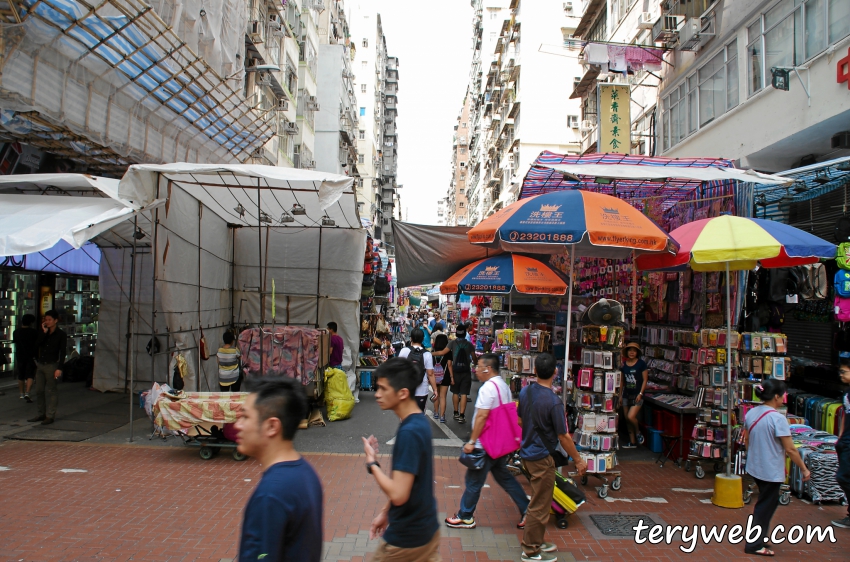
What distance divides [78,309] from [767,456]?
15832 mm

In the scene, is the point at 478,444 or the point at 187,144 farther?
the point at 187,144

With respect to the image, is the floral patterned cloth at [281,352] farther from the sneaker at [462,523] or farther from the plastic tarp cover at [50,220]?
the sneaker at [462,523]

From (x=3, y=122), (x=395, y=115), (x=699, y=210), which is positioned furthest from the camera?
(x=395, y=115)

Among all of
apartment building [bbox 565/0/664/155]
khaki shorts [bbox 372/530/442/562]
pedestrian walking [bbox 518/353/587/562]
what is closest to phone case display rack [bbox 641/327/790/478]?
pedestrian walking [bbox 518/353/587/562]

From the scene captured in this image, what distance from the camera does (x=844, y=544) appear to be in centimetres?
535

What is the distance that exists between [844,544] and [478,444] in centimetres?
363

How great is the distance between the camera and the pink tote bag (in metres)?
5.32

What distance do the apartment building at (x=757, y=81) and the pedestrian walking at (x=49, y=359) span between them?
1298 cm

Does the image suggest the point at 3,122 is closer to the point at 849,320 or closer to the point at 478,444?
the point at 478,444

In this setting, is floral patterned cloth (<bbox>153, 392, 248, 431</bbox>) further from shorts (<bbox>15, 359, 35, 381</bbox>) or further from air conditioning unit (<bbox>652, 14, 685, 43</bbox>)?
air conditioning unit (<bbox>652, 14, 685, 43</bbox>)

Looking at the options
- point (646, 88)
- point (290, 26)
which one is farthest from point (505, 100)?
point (646, 88)

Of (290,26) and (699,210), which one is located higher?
(290,26)

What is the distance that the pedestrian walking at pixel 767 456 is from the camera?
491cm

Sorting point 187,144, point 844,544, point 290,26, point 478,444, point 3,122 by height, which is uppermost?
point 290,26
